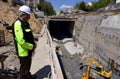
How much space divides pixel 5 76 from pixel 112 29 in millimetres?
10466

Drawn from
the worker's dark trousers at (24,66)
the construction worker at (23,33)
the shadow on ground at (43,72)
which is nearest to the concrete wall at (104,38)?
the shadow on ground at (43,72)

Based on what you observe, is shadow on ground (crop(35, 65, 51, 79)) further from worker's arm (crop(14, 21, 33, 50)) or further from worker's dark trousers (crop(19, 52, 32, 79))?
worker's arm (crop(14, 21, 33, 50))

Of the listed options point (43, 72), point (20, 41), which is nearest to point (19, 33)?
point (20, 41)

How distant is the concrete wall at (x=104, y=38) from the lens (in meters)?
14.6

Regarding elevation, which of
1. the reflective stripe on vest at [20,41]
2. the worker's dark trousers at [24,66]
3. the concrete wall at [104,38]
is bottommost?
the concrete wall at [104,38]

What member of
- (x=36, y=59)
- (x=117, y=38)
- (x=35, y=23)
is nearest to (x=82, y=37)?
(x=35, y=23)

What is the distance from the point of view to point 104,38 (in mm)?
17547

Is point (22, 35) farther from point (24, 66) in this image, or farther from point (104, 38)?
point (104, 38)

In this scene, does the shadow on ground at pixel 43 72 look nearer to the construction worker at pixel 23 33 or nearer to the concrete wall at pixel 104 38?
the construction worker at pixel 23 33

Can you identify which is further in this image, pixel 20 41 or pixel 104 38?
pixel 104 38

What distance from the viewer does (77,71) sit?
540 inches

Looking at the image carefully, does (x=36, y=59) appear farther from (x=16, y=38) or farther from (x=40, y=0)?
(x=40, y=0)

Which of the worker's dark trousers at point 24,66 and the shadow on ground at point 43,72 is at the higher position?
the worker's dark trousers at point 24,66

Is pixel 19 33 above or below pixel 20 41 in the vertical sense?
above
